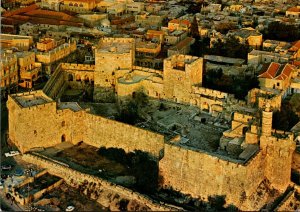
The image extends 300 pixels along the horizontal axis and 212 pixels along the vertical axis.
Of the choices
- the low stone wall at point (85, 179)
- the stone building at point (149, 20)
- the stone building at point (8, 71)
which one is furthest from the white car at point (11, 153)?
the stone building at point (149, 20)

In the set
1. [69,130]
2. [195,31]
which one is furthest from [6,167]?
[195,31]

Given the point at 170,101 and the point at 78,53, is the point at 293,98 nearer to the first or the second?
the point at 170,101

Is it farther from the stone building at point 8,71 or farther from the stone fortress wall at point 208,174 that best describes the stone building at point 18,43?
the stone fortress wall at point 208,174

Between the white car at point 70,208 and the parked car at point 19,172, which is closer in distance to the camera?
the white car at point 70,208

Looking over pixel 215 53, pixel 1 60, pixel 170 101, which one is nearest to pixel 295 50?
pixel 215 53

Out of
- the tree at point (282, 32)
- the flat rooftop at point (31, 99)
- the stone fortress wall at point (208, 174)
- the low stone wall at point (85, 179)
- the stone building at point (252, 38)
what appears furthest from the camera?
the tree at point (282, 32)

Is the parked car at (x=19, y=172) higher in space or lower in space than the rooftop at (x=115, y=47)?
lower

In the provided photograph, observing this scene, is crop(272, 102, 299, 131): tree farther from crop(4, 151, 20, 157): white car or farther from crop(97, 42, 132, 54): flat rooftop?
crop(4, 151, 20, 157): white car

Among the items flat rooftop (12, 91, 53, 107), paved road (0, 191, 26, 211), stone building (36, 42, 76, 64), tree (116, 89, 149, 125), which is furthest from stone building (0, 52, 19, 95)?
paved road (0, 191, 26, 211)
